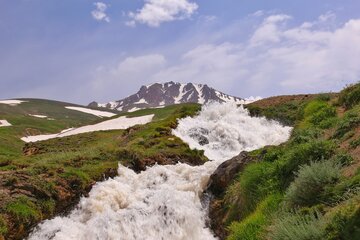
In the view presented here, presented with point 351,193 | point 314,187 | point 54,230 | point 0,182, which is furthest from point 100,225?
point 351,193

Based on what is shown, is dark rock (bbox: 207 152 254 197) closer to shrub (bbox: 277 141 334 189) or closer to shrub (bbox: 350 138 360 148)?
shrub (bbox: 277 141 334 189)

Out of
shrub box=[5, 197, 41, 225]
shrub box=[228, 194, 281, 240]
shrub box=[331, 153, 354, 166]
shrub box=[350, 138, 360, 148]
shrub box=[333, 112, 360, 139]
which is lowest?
shrub box=[5, 197, 41, 225]

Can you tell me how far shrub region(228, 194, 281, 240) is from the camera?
38.8 feet

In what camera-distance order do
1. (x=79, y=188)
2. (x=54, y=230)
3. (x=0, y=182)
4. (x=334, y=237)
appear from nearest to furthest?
(x=334, y=237)
(x=54, y=230)
(x=0, y=182)
(x=79, y=188)

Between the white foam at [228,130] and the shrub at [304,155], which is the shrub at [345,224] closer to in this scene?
the shrub at [304,155]

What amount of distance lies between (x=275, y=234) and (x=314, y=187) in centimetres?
276

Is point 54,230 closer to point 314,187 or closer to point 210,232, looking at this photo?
point 210,232

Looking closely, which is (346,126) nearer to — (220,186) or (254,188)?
(254,188)

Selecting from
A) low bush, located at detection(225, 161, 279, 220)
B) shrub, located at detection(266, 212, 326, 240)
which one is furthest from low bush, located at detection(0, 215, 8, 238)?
shrub, located at detection(266, 212, 326, 240)

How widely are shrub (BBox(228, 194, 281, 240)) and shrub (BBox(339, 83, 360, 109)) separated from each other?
11.9 m

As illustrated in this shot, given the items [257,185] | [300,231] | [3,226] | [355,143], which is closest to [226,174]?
[257,185]

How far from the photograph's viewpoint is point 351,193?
957 centimetres

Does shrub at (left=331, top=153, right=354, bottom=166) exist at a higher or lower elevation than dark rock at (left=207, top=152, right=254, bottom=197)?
higher

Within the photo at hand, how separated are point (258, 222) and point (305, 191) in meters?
1.78
